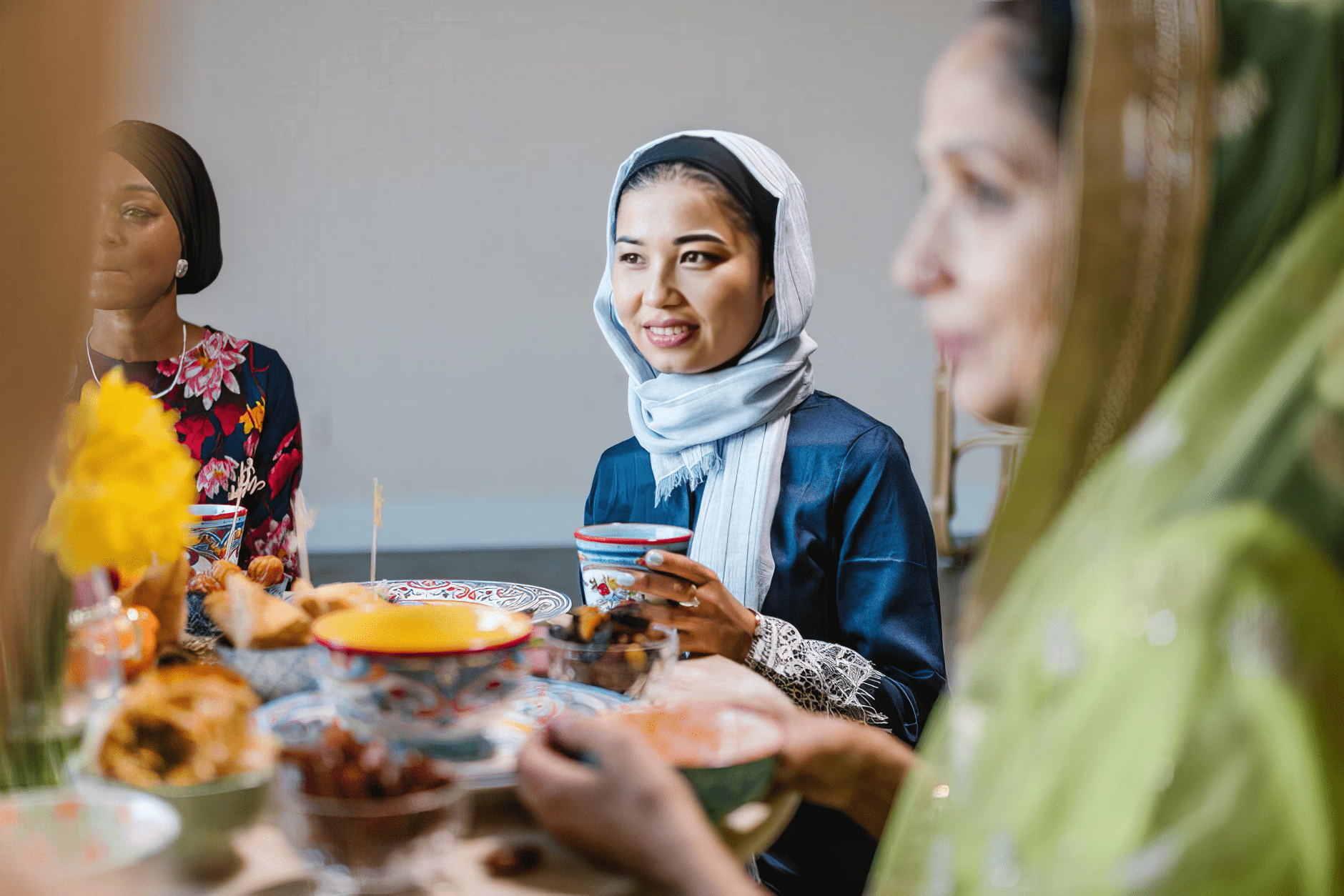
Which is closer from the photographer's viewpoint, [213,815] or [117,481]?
[213,815]

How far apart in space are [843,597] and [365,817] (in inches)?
31.8

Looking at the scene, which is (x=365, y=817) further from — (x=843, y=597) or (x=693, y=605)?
(x=843, y=597)

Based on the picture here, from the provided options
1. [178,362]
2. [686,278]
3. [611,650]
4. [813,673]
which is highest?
[686,278]

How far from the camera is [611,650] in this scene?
669mm

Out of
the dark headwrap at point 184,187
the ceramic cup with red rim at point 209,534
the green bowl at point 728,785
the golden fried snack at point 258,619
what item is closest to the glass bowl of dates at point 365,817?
the green bowl at point 728,785

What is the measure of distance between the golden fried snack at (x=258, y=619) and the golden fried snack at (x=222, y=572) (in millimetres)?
148

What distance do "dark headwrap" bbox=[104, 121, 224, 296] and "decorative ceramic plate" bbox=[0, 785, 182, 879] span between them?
4.01 feet

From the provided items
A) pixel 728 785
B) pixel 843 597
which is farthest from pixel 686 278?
pixel 728 785

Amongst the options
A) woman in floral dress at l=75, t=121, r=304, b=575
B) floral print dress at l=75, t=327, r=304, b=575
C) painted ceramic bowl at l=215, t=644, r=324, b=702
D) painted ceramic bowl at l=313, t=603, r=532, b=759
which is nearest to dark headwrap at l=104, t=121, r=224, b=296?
woman in floral dress at l=75, t=121, r=304, b=575

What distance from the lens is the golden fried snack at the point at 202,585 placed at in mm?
839

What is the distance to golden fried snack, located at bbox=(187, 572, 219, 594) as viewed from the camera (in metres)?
0.84

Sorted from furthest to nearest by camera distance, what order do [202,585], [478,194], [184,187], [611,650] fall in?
[478,194]
[184,187]
[202,585]
[611,650]

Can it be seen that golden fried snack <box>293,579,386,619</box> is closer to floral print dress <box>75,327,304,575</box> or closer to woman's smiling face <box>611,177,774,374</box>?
woman's smiling face <box>611,177,774,374</box>

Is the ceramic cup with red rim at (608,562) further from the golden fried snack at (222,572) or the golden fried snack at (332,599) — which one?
the golden fried snack at (222,572)
